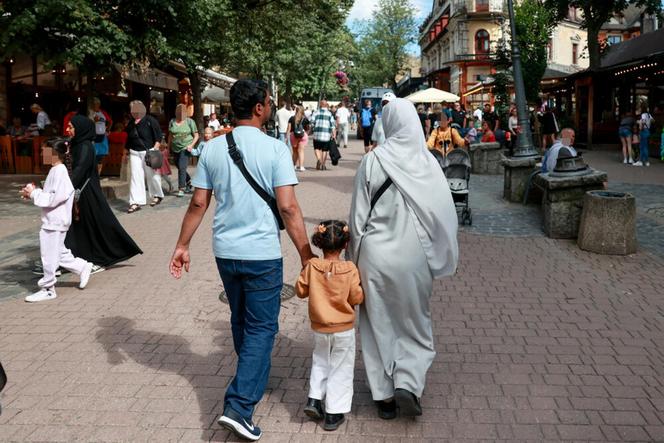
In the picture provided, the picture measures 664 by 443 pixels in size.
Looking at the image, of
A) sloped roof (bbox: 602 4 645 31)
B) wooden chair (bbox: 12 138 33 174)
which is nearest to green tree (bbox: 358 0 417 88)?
sloped roof (bbox: 602 4 645 31)

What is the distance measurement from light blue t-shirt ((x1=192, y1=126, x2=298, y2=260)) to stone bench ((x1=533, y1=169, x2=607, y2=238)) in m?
6.14

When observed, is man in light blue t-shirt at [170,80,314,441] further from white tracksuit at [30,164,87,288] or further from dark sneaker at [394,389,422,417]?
white tracksuit at [30,164,87,288]

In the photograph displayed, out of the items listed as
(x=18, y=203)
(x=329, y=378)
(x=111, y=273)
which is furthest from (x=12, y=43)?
(x=329, y=378)

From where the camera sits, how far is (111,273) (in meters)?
7.48

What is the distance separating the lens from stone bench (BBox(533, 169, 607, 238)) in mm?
8906

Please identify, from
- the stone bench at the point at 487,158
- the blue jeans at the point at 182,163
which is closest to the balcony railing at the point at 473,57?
the stone bench at the point at 487,158

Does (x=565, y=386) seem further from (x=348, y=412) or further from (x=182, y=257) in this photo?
(x=182, y=257)

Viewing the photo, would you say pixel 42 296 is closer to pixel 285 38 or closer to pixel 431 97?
pixel 285 38

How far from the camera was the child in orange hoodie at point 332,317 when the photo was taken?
364 centimetres

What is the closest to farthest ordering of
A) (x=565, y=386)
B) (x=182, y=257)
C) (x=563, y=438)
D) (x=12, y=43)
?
(x=563, y=438)
(x=182, y=257)
(x=565, y=386)
(x=12, y=43)

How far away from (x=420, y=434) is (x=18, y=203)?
11.0m

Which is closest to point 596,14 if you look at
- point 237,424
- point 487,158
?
point 487,158

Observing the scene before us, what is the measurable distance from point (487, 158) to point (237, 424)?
15118 mm

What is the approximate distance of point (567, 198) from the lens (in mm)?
8977
